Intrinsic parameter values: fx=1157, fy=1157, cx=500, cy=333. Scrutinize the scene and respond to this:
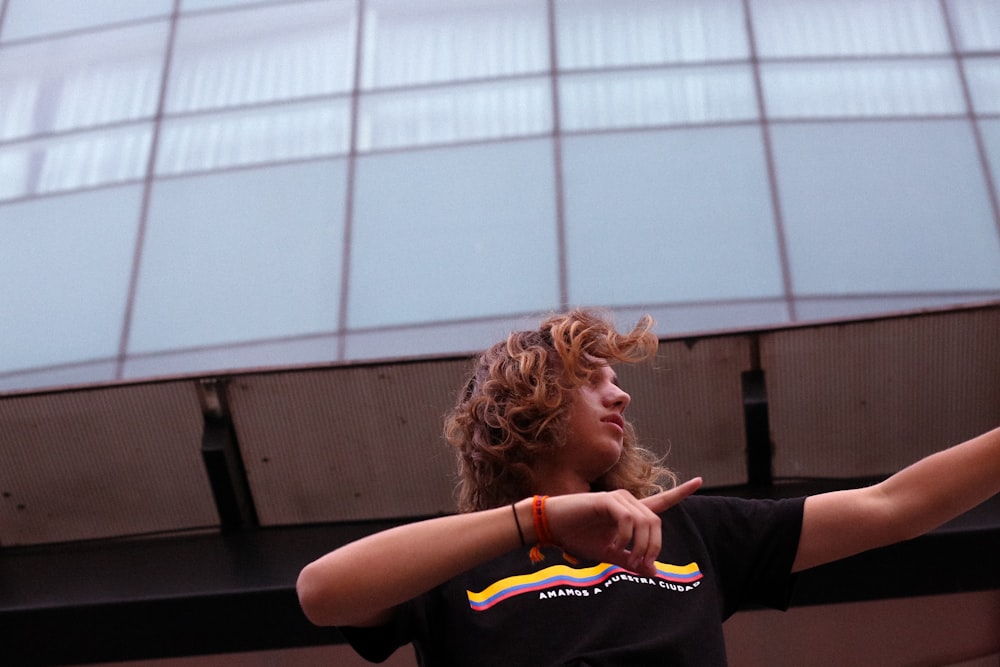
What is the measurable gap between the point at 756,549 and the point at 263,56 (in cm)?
672

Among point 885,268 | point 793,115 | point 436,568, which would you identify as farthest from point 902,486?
point 793,115

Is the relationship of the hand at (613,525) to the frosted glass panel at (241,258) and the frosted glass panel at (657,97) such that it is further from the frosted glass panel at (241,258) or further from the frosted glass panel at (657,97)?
the frosted glass panel at (657,97)

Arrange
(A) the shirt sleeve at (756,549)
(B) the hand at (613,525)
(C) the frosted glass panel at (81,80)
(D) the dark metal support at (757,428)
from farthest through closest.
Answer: (C) the frosted glass panel at (81,80), (D) the dark metal support at (757,428), (A) the shirt sleeve at (756,549), (B) the hand at (613,525)

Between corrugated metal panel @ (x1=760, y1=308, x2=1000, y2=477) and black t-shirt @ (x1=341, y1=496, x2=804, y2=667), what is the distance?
8.89ft

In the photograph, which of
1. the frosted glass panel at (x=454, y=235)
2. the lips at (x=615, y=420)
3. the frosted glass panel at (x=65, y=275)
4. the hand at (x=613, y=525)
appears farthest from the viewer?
the frosted glass panel at (x=65, y=275)

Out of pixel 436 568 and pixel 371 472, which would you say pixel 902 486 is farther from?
pixel 371 472

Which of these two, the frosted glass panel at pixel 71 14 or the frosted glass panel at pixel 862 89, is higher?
the frosted glass panel at pixel 71 14

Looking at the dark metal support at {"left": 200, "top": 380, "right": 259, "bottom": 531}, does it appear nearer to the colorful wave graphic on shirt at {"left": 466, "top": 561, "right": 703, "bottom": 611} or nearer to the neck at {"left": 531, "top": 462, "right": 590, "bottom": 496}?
the neck at {"left": 531, "top": 462, "right": 590, "bottom": 496}

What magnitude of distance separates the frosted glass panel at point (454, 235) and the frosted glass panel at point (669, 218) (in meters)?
0.21

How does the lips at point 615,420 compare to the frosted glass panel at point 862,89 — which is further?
the frosted glass panel at point 862,89

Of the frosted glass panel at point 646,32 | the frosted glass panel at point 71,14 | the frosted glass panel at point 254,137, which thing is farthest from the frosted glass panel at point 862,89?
the frosted glass panel at point 71,14

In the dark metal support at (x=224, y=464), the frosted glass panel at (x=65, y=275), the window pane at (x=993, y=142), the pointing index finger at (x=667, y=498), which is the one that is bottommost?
the pointing index finger at (x=667, y=498)

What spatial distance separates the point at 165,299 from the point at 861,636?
177 inches

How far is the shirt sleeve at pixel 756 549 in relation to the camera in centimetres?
209
